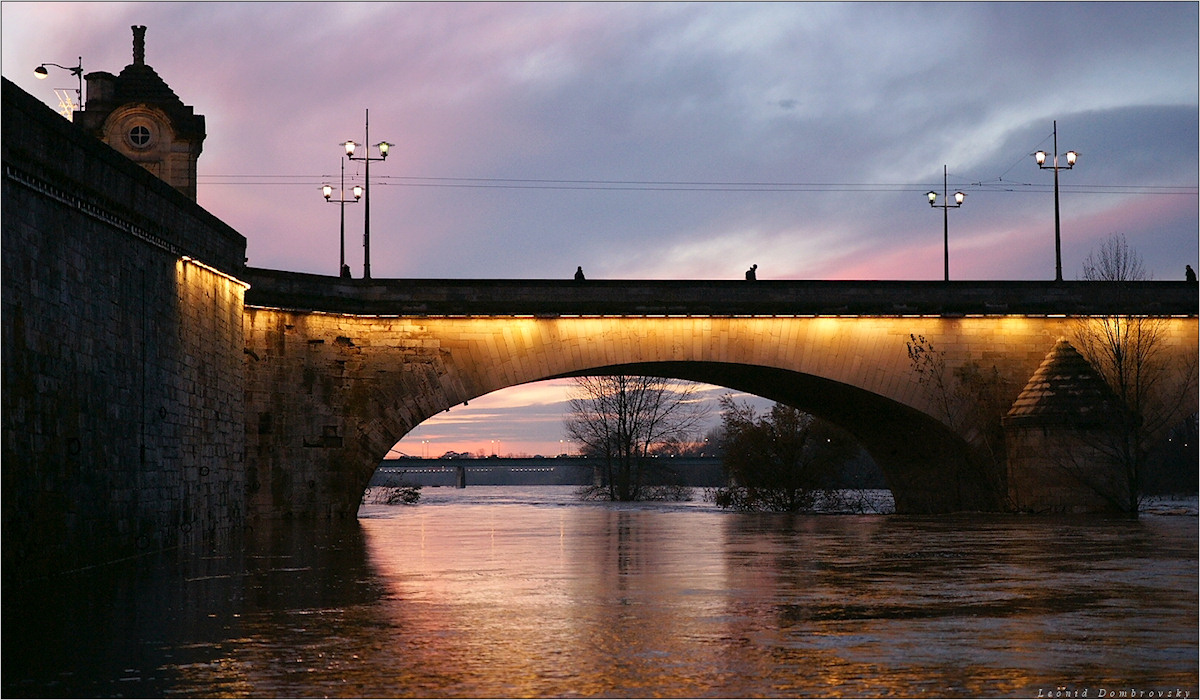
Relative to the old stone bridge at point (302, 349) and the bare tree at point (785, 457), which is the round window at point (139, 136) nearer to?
the old stone bridge at point (302, 349)

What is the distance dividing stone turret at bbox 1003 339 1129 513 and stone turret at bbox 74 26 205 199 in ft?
73.5

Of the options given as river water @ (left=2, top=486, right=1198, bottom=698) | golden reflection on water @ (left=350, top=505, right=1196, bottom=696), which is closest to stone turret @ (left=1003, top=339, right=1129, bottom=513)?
golden reflection on water @ (left=350, top=505, right=1196, bottom=696)

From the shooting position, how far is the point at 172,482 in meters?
22.8

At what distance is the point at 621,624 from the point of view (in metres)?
11.3

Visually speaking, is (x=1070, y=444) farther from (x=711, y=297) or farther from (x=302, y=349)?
(x=302, y=349)

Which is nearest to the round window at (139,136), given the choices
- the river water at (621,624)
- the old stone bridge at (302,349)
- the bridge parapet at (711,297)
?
the bridge parapet at (711,297)

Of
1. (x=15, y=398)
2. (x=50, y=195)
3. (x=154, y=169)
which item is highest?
(x=154, y=169)

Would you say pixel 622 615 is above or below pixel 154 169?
below

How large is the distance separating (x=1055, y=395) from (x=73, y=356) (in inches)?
984

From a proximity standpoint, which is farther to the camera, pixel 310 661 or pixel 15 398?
pixel 15 398

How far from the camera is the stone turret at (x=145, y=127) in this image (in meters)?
37.4

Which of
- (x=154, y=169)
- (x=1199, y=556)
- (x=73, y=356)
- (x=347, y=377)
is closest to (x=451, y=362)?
(x=347, y=377)

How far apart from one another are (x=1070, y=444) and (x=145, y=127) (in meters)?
25.0

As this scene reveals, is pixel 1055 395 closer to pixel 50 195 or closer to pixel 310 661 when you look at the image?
pixel 50 195
